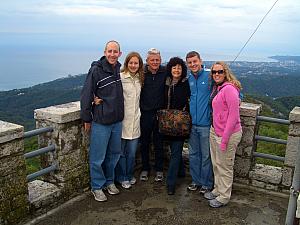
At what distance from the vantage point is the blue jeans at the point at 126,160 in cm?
488

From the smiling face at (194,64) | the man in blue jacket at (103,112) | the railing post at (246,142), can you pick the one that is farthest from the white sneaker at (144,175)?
the smiling face at (194,64)

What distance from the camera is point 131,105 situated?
4.61 m

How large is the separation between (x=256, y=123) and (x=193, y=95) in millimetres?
1149

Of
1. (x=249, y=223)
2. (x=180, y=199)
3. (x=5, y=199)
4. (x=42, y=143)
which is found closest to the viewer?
(x=5, y=199)

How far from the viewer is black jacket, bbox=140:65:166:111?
4.70 meters

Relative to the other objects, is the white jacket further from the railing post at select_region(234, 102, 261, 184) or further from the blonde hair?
the railing post at select_region(234, 102, 261, 184)

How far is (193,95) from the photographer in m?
4.52

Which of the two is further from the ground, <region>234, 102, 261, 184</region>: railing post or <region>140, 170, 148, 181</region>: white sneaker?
<region>234, 102, 261, 184</region>: railing post

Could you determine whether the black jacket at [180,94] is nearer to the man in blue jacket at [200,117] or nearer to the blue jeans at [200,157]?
the man in blue jacket at [200,117]

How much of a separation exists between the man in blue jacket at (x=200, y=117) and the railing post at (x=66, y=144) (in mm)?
1533

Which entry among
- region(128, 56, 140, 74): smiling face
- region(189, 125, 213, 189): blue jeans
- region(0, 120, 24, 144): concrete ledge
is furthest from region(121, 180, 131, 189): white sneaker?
region(0, 120, 24, 144): concrete ledge

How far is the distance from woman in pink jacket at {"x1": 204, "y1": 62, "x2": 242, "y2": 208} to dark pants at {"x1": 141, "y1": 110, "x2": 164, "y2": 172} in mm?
892

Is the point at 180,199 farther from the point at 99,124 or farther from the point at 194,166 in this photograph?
the point at 99,124

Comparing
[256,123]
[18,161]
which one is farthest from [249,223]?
[18,161]
